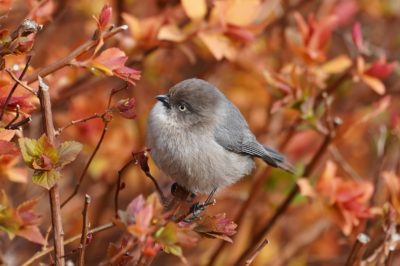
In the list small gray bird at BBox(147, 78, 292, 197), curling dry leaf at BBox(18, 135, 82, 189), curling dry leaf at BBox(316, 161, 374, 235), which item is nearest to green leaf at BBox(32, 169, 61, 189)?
curling dry leaf at BBox(18, 135, 82, 189)

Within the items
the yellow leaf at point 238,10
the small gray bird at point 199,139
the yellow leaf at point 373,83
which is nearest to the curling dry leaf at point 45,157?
the small gray bird at point 199,139

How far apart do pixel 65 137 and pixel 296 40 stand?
54.3 inches

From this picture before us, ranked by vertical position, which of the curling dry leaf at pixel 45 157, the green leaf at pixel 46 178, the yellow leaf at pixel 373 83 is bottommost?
the yellow leaf at pixel 373 83

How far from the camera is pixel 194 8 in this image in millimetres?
2502

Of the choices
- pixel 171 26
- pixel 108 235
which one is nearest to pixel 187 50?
pixel 171 26

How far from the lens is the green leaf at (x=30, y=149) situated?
155cm

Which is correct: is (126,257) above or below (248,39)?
below

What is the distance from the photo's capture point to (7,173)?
209 centimetres

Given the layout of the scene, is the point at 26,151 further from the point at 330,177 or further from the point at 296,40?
the point at 296,40

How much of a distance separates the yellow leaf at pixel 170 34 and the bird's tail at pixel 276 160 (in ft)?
2.02

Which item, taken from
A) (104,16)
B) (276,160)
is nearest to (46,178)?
(104,16)

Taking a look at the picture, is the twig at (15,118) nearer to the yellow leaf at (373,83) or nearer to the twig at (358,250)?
the twig at (358,250)

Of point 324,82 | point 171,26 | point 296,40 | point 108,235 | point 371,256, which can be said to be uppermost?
point 171,26

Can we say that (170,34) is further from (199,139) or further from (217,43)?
(199,139)
